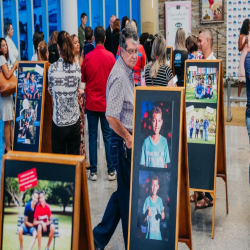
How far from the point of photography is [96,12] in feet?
46.4

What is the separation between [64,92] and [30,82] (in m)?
0.68

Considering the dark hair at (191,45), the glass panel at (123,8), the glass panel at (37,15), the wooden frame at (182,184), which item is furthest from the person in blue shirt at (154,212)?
the glass panel at (123,8)

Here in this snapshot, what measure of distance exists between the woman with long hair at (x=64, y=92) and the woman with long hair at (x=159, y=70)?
2.33 ft

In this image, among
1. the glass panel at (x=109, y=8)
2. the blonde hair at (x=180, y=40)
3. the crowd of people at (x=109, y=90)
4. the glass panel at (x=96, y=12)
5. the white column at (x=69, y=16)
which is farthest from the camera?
the glass panel at (x=109, y=8)

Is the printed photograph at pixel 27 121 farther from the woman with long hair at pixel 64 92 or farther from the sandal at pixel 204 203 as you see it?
the sandal at pixel 204 203

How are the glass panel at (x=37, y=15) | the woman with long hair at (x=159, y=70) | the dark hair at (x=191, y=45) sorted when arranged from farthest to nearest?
1. the glass panel at (x=37, y=15)
2. the dark hair at (x=191, y=45)
3. the woman with long hair at (x=159, y=70)

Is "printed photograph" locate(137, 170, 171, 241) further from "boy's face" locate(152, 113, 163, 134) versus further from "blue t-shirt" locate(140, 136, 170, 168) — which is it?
"boy's face" locate(152, 113, 163, 134)

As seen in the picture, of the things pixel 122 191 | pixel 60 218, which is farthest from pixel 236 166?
pixel 60 218

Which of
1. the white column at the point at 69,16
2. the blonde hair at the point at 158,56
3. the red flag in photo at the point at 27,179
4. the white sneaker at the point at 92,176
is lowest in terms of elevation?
the white sneaker at the point at 92,176

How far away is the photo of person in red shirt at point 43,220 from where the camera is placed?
2209 mm

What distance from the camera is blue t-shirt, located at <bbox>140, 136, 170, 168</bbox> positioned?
9.93ft

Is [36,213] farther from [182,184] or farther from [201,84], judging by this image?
[201,84]

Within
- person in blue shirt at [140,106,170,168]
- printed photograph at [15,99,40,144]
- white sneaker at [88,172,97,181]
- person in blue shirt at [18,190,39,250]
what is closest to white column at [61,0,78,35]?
white sneaker at [88,172,97,181]

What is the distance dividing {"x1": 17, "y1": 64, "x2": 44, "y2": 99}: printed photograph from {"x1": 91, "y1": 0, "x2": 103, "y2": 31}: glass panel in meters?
9.00
